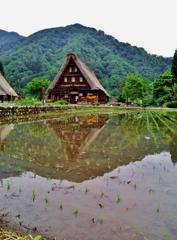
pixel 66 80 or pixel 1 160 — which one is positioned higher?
pixel 66 80

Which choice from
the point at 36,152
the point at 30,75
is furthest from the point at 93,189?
the point at 30,75

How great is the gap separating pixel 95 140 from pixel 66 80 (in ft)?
102

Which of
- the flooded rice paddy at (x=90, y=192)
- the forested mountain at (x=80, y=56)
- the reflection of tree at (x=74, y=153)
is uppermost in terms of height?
the forested mountain at (x=80, y=56)

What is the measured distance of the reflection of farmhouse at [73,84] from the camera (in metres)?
36.1

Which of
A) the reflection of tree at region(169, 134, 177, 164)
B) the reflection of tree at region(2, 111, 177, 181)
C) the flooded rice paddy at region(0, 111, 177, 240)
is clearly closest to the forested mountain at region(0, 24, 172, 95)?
the reflection of tree at region(169, 134, 177, 164)

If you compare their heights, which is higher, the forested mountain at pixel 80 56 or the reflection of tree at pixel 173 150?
the forested mountain at pixel 80 56

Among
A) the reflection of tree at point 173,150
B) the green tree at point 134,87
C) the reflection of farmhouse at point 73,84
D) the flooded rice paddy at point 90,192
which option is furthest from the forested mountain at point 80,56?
the flooded rice paddy at point 90,192

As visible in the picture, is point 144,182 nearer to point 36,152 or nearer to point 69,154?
point 69,154

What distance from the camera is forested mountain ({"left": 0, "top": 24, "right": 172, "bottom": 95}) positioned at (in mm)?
62469

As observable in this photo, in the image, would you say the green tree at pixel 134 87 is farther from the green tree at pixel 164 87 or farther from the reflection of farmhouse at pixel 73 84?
the reflection of farmhouse at pixel 73 84

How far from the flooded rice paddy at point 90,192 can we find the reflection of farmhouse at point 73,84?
3041 cm

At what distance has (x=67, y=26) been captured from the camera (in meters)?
93.6

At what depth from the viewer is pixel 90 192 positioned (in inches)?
129

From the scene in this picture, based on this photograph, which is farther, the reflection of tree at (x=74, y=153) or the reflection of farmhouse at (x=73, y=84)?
the reflection of farmhouse at (x=73, y=84)
